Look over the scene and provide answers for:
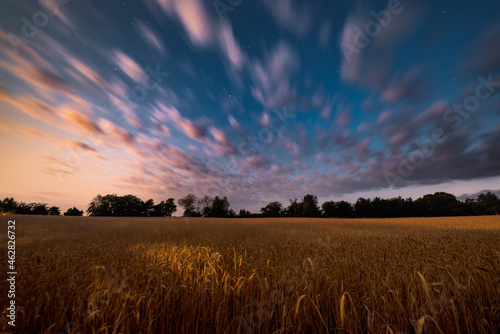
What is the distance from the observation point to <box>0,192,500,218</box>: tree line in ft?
227

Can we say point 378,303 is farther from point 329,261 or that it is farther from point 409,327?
point 329,261

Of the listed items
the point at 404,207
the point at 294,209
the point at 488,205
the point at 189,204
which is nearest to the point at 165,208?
the point at 189,204

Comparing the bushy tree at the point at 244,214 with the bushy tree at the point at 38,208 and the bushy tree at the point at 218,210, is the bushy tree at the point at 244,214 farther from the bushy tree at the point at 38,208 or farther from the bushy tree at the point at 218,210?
the bushy tree at the point at 38,208

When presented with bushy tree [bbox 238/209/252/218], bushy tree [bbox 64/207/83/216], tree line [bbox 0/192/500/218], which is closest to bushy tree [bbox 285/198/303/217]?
tree line [bbox 0/192/500/218]

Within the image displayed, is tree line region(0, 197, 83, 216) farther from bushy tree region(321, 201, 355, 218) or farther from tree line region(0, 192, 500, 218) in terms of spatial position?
bushy tree region(321, 201, 355, 218)

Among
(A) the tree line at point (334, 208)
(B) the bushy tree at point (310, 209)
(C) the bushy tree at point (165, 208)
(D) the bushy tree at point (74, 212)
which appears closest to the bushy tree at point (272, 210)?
(A) the tree line at point (334, 208)

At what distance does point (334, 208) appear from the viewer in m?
82.1

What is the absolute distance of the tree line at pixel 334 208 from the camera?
227 ft

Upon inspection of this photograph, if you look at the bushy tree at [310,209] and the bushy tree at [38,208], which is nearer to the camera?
the bushy tree at [38,208]

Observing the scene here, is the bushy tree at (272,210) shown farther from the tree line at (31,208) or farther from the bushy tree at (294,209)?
the tree line at (31,208)

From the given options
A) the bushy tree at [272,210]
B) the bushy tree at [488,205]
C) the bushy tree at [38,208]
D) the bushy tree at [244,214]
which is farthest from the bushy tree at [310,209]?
the bushy tree at [38,208]

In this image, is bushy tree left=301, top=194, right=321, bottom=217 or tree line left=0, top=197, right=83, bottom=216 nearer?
tree line left=0, top=197, right=83, bottom=216

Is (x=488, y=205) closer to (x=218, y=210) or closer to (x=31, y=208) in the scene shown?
(x=218, y=210)

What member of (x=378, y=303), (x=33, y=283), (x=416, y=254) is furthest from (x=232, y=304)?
(x=416, y=254)
